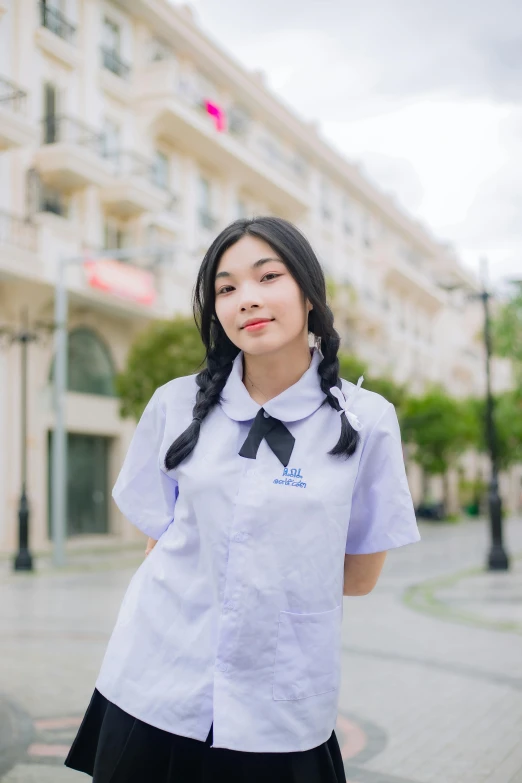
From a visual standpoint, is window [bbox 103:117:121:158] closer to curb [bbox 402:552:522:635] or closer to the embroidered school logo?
curb [bbox 402:552:522:635]

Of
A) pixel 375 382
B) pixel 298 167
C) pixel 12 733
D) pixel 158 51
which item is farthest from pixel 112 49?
pixel 12 733

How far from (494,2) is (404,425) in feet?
113

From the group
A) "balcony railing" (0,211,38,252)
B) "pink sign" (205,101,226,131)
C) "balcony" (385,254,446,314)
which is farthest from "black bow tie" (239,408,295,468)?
"balcony" (385,254,446,314)

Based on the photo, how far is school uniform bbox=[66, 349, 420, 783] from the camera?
1.88 meters

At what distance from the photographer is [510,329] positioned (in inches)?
757

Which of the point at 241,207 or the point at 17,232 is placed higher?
the point at 241,207

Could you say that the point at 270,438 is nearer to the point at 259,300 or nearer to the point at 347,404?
the point at 347,404

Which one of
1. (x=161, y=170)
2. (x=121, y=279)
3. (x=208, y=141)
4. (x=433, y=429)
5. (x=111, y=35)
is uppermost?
(x=111, y=35)

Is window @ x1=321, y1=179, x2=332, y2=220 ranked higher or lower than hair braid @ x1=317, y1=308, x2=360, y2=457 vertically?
higher

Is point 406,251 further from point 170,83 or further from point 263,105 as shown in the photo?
point 170,83

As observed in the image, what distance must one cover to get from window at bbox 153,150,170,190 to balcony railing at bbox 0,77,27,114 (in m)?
8.16

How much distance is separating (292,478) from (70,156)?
19957 mm

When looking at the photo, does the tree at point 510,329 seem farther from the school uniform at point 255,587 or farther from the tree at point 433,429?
the school uniform at point 255,587

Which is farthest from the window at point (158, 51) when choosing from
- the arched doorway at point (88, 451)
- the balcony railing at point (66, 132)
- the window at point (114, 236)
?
the arched doorway at point (88, 451)
